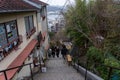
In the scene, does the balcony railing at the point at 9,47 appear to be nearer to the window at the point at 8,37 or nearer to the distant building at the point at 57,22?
the window at the point at 8,37

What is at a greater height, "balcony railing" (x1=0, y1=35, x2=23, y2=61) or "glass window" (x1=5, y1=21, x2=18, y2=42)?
"glass window" (x1=5, y1=21, x2=18, y2=42)

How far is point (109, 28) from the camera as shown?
12.3 metres

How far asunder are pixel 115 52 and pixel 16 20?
6694 millimetres

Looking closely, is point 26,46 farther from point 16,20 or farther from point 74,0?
point 74,0

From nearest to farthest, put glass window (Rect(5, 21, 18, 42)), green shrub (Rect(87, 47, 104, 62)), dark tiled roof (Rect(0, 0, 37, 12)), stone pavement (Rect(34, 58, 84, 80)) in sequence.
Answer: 1. dark tiled roof (Rect(0, 0, 37, 12))
2. glass window (Rect(5, 21, 18, 42))
3. stone pavement (Rect(34, 58, 84, 80))
4. green shrub (Rect(87, 47, 104, 62))

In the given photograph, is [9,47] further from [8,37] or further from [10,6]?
[10,6]

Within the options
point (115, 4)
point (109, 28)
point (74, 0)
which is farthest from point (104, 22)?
point (74, 0)

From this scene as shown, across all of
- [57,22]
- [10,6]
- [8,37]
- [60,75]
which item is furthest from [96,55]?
[57,22]

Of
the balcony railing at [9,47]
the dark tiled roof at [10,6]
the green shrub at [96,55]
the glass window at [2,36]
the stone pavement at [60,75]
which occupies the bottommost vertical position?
the stone pavement at [60,75]

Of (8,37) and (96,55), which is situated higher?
(8,37)

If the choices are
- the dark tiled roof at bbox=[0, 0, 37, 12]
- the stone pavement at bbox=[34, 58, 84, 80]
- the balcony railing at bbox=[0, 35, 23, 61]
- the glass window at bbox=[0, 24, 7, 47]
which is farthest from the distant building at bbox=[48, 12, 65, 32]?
the glass window at bbox=[0, 24, 7, 47]

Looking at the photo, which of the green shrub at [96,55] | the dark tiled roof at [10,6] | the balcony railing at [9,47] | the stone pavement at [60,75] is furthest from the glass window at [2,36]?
the green shrub at [96,55]

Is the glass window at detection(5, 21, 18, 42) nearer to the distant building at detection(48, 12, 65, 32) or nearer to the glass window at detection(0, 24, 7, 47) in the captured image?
the glass window at detection(0, 24, 7, 47)

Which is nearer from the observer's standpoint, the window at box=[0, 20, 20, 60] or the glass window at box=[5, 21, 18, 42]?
the window at box=[0, 20, 20, 60]
